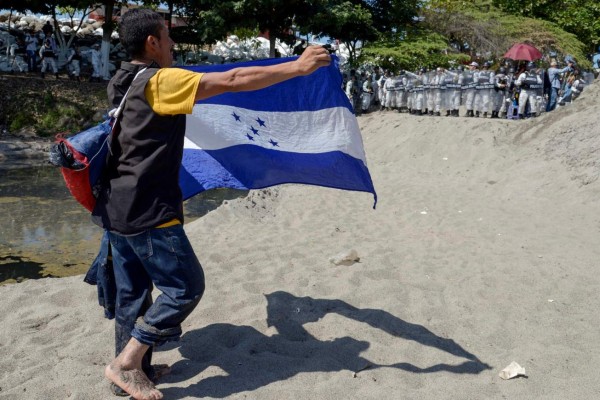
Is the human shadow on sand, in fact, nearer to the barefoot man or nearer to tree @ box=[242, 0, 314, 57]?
the barefoot man

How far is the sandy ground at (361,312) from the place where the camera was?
3.57 meters

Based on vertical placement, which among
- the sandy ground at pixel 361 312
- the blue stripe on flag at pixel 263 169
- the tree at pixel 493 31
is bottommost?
the sandy ground at pixel 361 312

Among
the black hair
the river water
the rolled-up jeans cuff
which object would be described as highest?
the black hair

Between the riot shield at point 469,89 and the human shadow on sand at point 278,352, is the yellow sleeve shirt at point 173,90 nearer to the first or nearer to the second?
the human shadow on sand at point 278,352

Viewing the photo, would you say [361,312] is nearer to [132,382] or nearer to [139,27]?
[132,382]

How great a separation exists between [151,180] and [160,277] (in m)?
0.54

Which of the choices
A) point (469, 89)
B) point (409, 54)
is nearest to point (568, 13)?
point (409, 54)

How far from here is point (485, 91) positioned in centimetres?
1620

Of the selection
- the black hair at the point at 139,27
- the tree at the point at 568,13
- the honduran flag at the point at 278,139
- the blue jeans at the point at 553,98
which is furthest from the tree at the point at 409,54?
the black hair at the point at 139,27

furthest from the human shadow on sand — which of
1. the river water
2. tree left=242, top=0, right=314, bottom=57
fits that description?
tree left=242, top=0, right=314, bottom=57

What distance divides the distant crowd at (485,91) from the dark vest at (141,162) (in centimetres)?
1400

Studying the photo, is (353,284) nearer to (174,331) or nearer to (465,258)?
(465,258)

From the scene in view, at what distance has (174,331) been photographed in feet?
10.4

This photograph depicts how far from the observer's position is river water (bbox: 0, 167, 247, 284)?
23.1ft
